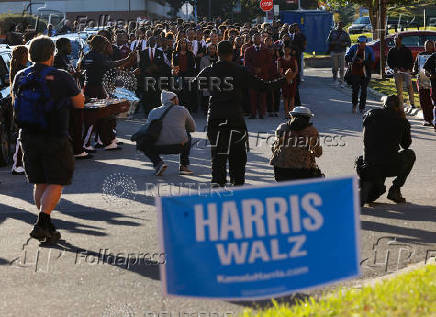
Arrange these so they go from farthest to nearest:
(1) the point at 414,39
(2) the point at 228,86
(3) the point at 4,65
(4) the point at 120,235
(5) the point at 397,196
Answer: (1) the point at 414,39
(3) the point at 4,65
(5) the point at 397,196
(2) the point at 228,86
(4) the point at 120,235

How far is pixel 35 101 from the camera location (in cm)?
827

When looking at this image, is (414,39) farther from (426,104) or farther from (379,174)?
(379,174)

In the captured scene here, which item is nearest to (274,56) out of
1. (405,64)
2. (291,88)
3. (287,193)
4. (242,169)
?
(291,88)

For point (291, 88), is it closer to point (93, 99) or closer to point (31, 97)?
point (93, 99)

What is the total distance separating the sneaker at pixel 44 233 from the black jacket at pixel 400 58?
1421 centimetres

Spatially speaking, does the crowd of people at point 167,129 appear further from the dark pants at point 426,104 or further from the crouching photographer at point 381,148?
the dark pants at point 426,104

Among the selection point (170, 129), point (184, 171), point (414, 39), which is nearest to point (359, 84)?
point (184, 171)

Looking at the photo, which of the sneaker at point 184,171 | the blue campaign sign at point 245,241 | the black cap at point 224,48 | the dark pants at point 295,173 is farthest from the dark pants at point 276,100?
the blue campaign sign at point 245,241

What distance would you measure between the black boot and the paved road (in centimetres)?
12

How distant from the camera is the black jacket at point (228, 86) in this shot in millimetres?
9750

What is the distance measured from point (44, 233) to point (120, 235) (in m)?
0.86

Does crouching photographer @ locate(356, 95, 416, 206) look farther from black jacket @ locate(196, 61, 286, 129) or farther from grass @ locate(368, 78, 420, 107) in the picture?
grass @ locate(368, 78, 420, 107)

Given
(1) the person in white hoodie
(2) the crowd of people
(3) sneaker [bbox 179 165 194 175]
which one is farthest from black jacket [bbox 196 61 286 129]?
(3) sneaker [bbox 179 165 194 175]

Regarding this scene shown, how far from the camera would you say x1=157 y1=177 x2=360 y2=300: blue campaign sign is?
4859mm
